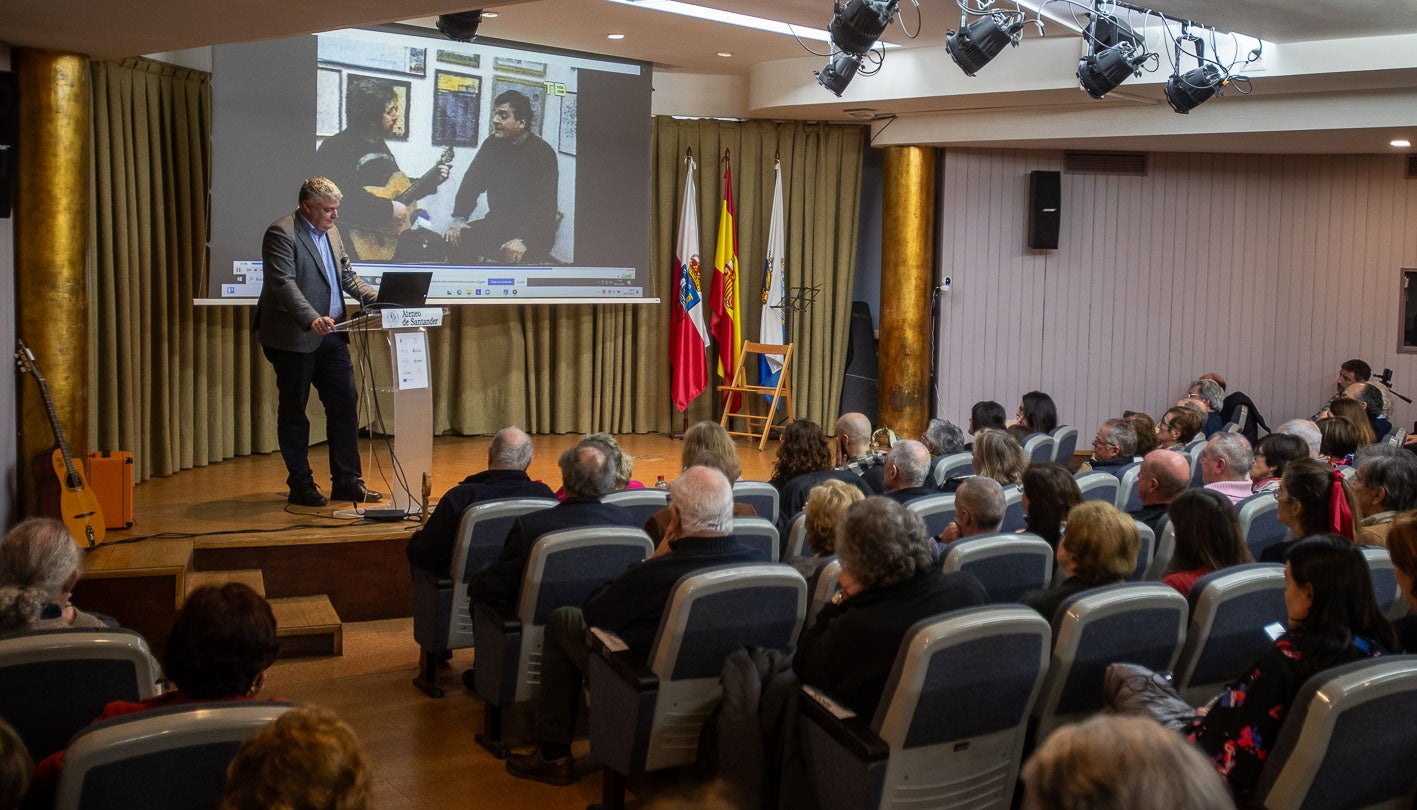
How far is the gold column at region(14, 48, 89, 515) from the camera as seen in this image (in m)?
5.80

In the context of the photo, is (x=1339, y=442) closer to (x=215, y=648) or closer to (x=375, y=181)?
(x=215, y=648)

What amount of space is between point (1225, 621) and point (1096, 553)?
0.36m

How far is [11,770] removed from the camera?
173cm

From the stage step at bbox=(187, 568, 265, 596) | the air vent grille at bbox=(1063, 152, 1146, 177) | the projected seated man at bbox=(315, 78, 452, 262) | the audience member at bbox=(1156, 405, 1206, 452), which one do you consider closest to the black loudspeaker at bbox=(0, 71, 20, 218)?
the stage step at bbox=(187, 568, 265, 596)

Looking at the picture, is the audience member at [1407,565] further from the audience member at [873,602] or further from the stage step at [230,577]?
the stage step at [230,577]

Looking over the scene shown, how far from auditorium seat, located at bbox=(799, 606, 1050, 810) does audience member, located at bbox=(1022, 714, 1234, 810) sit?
4.15ft

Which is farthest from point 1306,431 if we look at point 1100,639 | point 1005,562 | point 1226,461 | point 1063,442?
point 1100,639

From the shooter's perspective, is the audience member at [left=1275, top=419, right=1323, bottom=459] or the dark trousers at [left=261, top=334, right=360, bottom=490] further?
the dark trousers at [left=261, top=334, right=360, bottom=490]

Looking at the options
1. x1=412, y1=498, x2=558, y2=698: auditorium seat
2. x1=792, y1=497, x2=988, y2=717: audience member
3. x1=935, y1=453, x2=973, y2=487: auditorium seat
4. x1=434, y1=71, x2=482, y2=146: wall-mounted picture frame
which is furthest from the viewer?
x1=434, y1=71, x2=482, y2=146: wall-mounted picture frame

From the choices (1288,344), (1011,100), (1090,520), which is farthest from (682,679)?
(1288,344)

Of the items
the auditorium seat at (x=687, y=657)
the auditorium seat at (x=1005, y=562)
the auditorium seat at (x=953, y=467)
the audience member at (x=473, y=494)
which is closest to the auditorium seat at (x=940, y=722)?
the auditorium seat at (x=687, y=657)

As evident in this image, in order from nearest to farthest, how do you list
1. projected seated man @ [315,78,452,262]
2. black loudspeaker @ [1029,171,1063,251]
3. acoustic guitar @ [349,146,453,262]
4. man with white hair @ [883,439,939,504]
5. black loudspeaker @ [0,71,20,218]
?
man with white hair @ [883,439,939,504] < black loudspeaker @ [0,71,20,218] < projected seated man @ [315,78,452,262] < acoustic guitar @ [349,146,453,262] < black loudspeaker @ [1029,171,1063,251]

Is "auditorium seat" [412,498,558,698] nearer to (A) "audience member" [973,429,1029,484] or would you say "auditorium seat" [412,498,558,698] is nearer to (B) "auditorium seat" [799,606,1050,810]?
(B) "auditorium seat" [799,606,1050,810]

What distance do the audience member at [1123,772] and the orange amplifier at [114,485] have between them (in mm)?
5520
